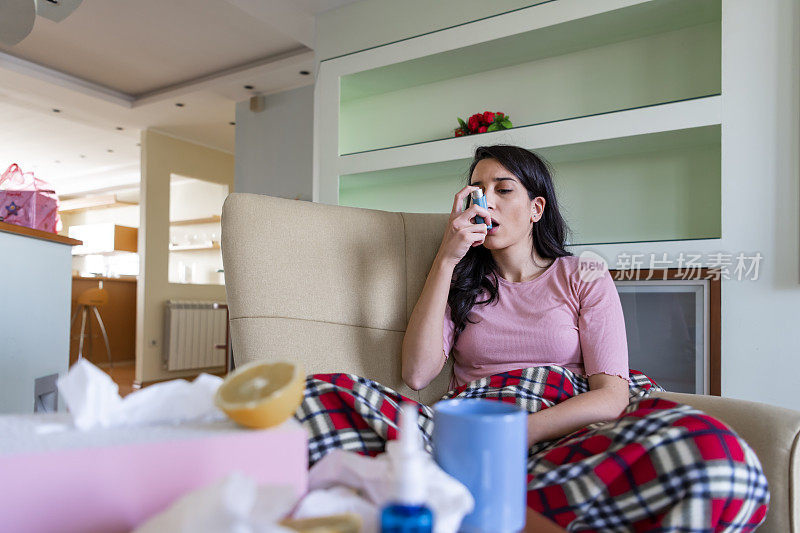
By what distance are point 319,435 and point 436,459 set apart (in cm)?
30

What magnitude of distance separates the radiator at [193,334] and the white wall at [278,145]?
1.53 meters

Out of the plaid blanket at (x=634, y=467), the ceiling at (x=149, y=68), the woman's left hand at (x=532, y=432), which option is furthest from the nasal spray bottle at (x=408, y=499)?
the ceiling at (x=149, y=68)

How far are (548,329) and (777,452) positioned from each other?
51 centimetres

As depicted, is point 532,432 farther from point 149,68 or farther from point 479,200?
point 149,68

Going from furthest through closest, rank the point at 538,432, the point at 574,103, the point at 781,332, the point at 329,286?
the point at 574,103 → the point at 781,332 → the point at 329,286 → the point at 538,432

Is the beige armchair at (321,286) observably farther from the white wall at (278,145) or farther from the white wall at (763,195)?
the white wall at (278,145)

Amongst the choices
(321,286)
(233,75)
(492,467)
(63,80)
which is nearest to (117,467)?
(492,467)

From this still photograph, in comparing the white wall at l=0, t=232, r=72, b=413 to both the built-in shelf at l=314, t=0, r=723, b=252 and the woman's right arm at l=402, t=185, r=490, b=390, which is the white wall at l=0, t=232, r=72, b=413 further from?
the woman's right arm at l=402, t=185, r=490, b=390

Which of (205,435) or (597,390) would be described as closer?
(205,435)

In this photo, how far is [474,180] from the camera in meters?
1.52

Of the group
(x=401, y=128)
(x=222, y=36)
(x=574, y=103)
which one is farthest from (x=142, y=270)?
(x=574, y=103)

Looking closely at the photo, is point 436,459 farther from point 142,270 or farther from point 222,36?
point 142,270

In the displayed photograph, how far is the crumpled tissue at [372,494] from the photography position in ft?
1.76

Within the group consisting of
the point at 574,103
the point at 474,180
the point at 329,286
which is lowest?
the point at 329,286
